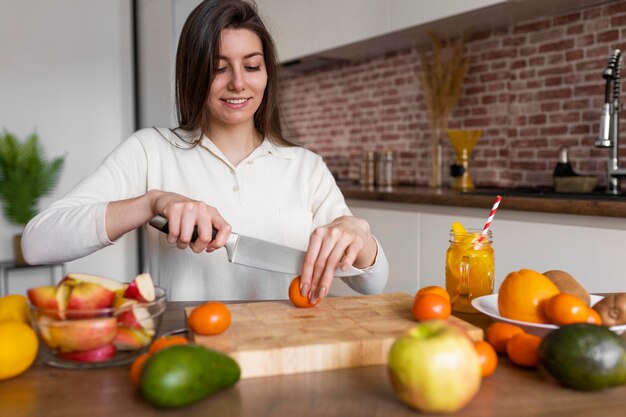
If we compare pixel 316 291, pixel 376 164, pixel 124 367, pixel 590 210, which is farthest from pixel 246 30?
pixel 376 164

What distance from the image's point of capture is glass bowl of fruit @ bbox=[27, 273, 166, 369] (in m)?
0.83

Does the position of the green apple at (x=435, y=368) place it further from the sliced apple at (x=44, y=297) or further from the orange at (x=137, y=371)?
the sliced apple at (x=44, y=297)

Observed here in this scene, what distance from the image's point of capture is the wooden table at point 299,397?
73 cm

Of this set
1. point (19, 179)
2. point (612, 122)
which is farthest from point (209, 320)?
point (19, 179)

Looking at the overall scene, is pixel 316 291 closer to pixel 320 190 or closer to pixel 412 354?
pixel 412 354

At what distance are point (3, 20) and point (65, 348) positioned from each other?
13.6 feet

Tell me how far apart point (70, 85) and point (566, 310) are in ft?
14.4

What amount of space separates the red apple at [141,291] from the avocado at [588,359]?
1.78ft

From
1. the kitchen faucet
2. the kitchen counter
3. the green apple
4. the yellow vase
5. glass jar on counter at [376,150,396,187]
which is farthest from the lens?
glass jar on counter at [376,150,396,187]

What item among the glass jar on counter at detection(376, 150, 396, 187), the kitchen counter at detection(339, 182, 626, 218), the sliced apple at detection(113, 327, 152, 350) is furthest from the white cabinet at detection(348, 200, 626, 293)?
the sliced apple at detection(113, 327, 152, 350)

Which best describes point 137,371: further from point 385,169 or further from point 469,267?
point 385,169

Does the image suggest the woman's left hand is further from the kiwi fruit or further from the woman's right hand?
the kiwi fruit

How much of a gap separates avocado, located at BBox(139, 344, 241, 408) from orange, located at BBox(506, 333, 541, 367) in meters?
0.40

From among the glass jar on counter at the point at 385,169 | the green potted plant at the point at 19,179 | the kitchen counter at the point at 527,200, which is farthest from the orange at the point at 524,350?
the green potted plant at the point at 19,179
